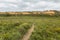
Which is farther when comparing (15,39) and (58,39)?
(58,39)

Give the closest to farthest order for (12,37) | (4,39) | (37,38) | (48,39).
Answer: (4,39)
(12,37)
(37,38)
(48,39)

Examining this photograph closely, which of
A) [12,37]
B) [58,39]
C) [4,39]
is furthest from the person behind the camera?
[58,39]

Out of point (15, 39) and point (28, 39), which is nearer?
point (15, 39)

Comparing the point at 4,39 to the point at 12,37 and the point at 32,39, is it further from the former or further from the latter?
the point at 32,39

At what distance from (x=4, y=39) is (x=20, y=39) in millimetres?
5674

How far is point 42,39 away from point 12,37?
8039mm

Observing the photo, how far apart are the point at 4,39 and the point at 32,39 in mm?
6291

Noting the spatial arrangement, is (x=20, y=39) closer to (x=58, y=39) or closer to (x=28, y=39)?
(x=28, y=39)

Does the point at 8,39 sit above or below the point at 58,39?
above

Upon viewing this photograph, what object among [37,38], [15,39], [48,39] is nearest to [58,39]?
[48,39]

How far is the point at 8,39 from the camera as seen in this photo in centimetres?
2747

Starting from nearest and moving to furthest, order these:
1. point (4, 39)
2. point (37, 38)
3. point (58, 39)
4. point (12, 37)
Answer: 1. point (4, 39)
2. point (12, 37)
3. point (37, 38)
4. point (58, 39)

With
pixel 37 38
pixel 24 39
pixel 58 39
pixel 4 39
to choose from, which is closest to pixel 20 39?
pixel 24 39

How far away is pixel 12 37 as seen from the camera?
28.7 metres
